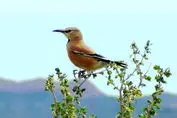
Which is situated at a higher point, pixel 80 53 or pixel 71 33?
pixel 71 33

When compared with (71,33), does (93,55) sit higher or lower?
lower

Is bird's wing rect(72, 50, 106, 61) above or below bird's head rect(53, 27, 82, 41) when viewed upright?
below

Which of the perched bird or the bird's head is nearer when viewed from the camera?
the perched bird

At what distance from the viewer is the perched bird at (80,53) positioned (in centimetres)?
1239

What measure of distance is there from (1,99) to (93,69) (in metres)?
98.9

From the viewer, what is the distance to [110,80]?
10461 millimetres

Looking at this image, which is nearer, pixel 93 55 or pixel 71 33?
pixel 93 55

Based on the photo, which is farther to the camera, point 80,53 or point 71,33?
point 71,33

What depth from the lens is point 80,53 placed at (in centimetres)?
1260

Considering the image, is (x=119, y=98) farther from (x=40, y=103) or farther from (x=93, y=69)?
(x=40, y=103)

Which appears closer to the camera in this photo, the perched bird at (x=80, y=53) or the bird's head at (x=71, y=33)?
the perched bird at (x=80, y=53)

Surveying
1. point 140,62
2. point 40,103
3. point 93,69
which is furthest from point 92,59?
point 40,103

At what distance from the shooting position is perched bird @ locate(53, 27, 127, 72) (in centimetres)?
1239

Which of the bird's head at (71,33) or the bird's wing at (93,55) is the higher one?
the bird's head at (71,33)
